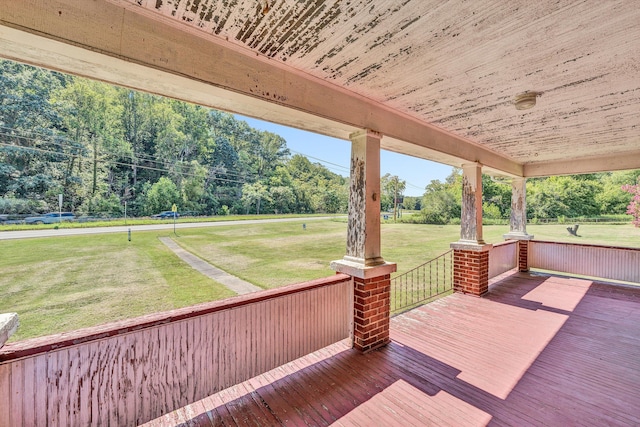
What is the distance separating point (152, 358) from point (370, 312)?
196 centimetres

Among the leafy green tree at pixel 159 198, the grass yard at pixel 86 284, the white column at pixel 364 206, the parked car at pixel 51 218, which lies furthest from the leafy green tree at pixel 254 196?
the white column at pixel 364 206

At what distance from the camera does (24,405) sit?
1.30 meters

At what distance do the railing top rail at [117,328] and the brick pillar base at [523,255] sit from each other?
21.7 feet

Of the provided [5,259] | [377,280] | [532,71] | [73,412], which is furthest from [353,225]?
[5,259]

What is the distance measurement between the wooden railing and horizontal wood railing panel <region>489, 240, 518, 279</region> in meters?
4.78

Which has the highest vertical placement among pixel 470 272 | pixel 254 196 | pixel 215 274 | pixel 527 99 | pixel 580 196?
pixel 254 196

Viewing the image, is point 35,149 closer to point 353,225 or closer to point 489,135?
point 353,225

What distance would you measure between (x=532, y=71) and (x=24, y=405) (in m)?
4.03

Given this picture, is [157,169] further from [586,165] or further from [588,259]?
[588,259]

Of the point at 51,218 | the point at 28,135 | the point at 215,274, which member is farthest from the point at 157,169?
the point at 215,274

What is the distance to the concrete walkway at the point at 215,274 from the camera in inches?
311

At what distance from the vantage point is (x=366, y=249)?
2.65 metres

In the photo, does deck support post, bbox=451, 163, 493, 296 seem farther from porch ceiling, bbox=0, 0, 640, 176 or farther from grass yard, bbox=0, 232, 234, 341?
grass yard, bbox=0, 232, 234, 341

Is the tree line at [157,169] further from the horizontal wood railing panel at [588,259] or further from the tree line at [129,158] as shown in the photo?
the horizontal wood railing panel at [588,259]
